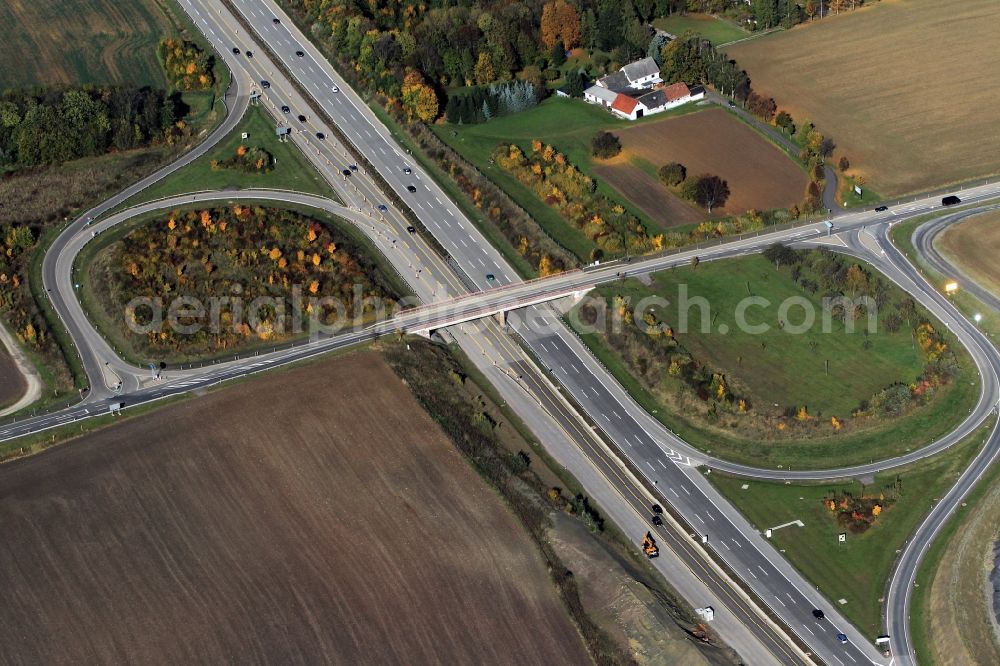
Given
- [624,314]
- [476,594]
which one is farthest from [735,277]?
[476,594]

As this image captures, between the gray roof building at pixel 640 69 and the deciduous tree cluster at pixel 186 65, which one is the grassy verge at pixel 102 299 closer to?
the deciduous tree cluster at pixel 186 65

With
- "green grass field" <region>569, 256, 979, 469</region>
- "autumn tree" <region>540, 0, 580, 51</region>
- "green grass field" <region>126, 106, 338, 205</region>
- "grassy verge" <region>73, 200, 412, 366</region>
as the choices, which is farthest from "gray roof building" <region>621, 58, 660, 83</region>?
"grassy verge" <region>73, 200, 412, 366</region>

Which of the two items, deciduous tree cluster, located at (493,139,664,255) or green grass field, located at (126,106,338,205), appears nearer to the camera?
deciduous tree cluster, located at (493,139,664,255)

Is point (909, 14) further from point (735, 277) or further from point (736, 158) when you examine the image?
point (735, 277)

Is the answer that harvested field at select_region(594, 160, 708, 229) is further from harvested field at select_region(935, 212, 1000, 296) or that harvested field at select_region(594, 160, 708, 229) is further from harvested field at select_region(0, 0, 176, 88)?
harvested field at select_region(0, 0, 176, 88)

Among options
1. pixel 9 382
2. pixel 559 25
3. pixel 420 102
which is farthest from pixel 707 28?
pixel 9 382

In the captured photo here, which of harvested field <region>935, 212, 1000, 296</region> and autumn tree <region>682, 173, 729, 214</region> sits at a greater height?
autumn tree <region>682, 173, 729, 214</region>

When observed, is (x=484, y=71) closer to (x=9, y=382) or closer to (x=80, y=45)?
(x=80, y=45)
